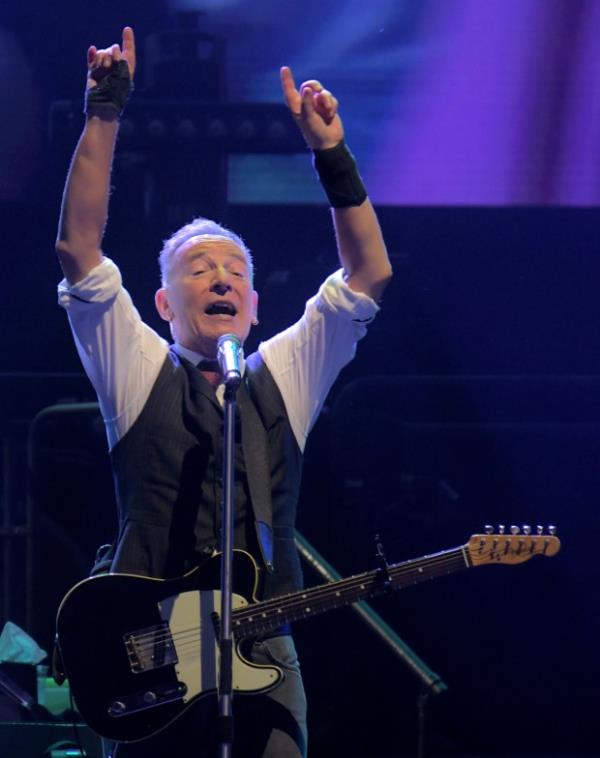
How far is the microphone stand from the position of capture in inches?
94.5

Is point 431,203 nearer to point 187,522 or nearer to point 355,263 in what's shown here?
point 355,263

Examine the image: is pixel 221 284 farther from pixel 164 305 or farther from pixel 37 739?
pixel 37 739

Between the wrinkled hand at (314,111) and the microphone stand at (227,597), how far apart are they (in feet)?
2.17

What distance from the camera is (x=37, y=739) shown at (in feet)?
13.0

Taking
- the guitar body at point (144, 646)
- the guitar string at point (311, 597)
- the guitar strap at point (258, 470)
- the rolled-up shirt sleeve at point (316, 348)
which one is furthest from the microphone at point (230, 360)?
the guitar string at point (311, 597)

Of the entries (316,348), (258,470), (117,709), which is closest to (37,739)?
(117,709)

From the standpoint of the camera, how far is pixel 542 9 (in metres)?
4.56

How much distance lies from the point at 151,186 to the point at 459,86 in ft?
3.97

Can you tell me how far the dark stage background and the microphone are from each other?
2062mm

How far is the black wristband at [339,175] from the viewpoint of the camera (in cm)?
283

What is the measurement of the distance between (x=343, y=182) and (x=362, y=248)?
16cm

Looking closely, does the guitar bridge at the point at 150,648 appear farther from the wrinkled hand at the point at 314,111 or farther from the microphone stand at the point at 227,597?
the wrinkled hand at the point at 314,111

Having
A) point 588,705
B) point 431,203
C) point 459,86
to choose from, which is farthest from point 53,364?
point 588,705

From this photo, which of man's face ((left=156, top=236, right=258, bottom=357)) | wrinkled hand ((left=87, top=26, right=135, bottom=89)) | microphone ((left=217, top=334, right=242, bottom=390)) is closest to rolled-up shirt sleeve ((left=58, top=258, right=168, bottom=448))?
man's face ((left=156, top=236, right=258, bottom=357))
